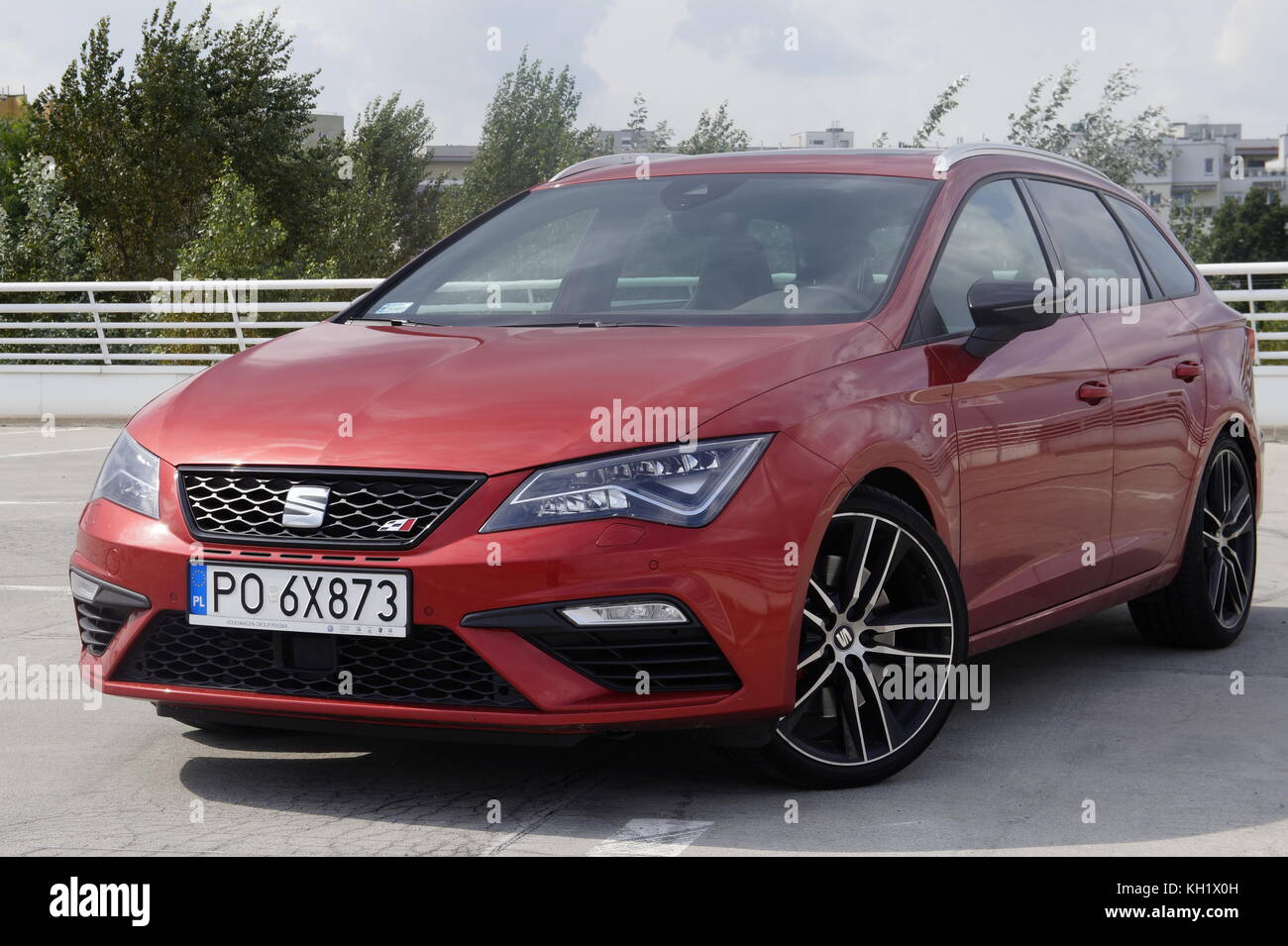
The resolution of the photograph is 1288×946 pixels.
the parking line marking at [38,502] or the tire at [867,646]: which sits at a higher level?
the tire at [867,646]

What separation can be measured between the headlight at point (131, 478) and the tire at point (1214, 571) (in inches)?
134

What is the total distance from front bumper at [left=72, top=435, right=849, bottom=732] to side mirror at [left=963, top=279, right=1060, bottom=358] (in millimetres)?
908

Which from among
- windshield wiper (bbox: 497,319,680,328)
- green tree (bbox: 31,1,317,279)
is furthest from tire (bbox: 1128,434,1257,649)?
green tree (bbox: 31,1,317,279)

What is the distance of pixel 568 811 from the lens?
4078mm

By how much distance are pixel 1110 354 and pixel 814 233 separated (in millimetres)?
1112

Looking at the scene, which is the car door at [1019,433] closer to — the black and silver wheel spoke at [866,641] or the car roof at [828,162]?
the car roof at [828,162]

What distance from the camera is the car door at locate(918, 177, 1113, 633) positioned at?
4.69 metres

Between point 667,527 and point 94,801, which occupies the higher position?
point 667,527

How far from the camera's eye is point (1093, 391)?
523 cm

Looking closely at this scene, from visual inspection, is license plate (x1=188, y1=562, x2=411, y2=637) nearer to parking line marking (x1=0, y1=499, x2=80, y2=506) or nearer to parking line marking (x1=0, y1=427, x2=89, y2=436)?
parking line marking (x1=0, y1=499, x2=80, y2=506)

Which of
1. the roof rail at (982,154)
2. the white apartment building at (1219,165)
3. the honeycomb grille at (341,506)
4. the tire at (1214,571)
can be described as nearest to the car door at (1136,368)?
the roof rail at (982,154)

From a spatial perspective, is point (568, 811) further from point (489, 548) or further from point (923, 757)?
point (923, 757)

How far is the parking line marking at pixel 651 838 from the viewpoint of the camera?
147 inches
